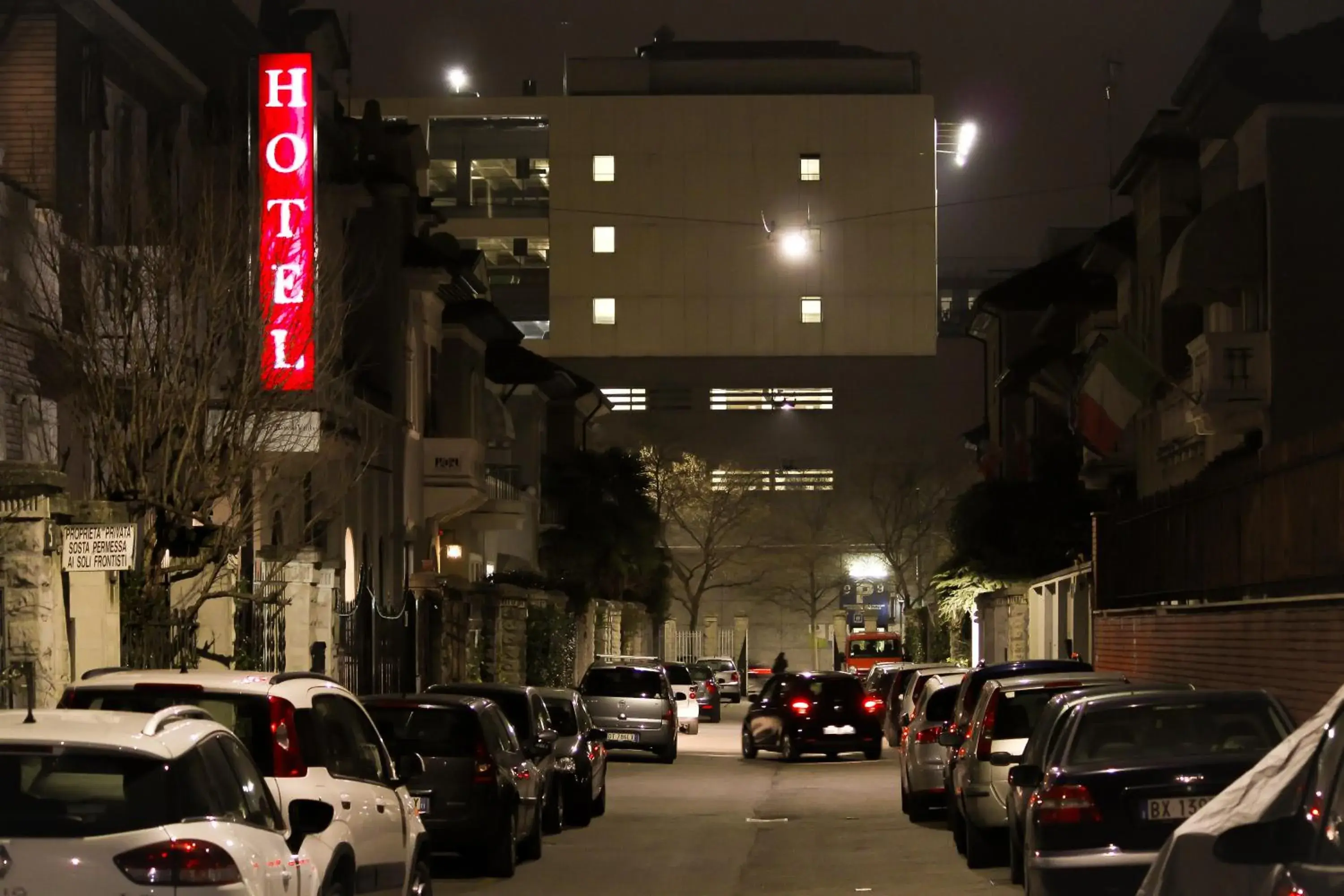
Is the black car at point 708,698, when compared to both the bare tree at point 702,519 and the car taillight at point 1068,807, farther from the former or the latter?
the car taillight at point 1068,807

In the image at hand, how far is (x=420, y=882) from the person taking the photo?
13.1 m

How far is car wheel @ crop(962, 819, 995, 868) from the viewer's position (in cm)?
1862

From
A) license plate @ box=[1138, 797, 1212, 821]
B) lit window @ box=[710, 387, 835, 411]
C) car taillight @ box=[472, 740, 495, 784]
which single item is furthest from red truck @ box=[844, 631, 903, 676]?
license plate @ box=[1138, 797, 1212, 821]

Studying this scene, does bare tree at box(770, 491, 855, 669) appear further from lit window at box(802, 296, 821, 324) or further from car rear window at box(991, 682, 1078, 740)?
car rear window at box(991, 682, 1078, 740)

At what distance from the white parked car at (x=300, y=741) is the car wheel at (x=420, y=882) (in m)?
0.24

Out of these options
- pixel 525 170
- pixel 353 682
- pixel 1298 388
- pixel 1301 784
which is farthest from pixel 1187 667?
pixel 525 170

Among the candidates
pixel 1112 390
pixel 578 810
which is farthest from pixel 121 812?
pixel 1112 390

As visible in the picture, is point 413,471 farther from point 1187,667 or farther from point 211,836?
point 211,836

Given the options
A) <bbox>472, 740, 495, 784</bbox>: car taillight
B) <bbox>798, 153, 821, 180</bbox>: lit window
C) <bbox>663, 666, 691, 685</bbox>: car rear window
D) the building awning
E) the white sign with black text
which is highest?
<bbox>798, 153, 821, 180</bbox>: lit window

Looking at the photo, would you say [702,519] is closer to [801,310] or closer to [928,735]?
[801,310]

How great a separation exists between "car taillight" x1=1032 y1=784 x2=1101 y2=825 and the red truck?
61.9 m

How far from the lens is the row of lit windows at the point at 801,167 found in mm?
86688

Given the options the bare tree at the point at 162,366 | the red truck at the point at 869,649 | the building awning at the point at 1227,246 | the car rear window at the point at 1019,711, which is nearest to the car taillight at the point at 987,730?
the car rear window at the point at 1019,711

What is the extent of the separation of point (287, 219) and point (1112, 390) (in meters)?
15.6
